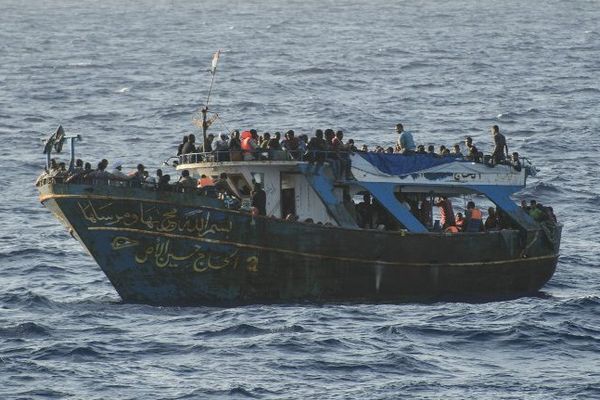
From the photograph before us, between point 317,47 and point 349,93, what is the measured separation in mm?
40351

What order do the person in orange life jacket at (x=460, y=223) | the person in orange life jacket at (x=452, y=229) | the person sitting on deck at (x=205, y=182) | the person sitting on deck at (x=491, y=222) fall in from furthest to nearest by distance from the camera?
the person sitting on deck at (x=491, y=222), the person in orange life jacket at (x=460, y=223), the person in orange life jacket at (x=452, y=229), the person sitting on deck at (x=205, y=182)

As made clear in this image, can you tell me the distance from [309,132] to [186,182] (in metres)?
39.7

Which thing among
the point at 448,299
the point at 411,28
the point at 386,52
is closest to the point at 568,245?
the point at 448,299

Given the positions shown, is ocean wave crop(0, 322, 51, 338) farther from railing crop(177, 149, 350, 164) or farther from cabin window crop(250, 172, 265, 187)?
cabin window crop(250, 172, 265, 187)

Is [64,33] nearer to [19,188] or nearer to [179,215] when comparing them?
[19,188]

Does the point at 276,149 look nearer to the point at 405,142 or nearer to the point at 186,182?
the point at 186,182

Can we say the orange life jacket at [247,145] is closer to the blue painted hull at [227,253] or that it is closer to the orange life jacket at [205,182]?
the orange life jacket at [205,182]

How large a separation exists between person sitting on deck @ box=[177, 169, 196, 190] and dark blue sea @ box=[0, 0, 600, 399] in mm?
3404

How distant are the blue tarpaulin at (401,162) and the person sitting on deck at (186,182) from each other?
17.6ft

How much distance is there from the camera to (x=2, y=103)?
340ft

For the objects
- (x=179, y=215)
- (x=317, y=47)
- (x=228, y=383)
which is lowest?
(x=228, y=383)

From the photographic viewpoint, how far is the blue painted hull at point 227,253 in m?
46.7

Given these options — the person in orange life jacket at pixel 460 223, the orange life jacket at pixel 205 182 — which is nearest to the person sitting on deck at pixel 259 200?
the orange life jacket at pixel 205 182

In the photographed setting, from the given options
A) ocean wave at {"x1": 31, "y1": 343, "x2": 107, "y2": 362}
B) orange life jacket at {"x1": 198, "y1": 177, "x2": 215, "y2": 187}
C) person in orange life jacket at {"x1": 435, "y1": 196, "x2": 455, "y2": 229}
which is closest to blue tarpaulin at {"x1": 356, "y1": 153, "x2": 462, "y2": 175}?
person in orange life jacket at {"x1": 435, "y1": 196, "x2": 455, "y2": 229}
